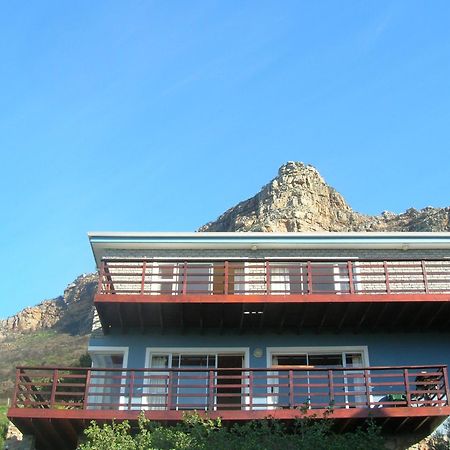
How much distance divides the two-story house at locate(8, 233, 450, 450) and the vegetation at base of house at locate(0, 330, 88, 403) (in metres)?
25.4

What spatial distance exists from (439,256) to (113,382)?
10648 millimetres

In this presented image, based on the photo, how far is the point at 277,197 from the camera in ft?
305

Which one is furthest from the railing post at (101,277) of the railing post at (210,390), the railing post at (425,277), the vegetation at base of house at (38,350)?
the vegetation at base of house at (38,350)

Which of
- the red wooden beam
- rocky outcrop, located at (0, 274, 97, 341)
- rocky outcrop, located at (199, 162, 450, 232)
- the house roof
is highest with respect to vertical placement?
rocky outcrop, located at (199, 162, 450, 232)

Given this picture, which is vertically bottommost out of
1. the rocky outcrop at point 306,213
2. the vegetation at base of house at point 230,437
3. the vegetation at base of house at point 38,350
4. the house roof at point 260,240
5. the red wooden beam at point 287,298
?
the vegetation at base of house at point 230,437

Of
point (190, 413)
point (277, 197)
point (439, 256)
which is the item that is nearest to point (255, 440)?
point (190, 413)

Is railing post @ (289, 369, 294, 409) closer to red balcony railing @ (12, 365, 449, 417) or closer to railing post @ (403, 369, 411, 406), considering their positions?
red balcony railing @ (12, 365, 449, 417)

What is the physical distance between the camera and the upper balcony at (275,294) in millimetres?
21000

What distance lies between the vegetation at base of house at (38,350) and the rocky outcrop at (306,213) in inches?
943

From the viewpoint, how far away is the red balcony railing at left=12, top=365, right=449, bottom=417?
752 inches

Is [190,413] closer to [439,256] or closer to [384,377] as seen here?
[384,377]

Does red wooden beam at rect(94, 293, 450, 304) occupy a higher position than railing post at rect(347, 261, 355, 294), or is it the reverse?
railing post at rect(347, 261, 355, 294)

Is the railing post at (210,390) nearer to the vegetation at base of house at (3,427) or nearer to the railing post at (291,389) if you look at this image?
the railing post at (291,389)

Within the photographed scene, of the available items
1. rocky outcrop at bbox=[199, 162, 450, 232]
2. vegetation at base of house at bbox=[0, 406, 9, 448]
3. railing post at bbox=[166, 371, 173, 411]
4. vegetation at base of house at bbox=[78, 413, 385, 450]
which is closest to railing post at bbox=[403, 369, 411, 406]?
vegetation at base of house at bbox=[78, 413, 385, 450]
